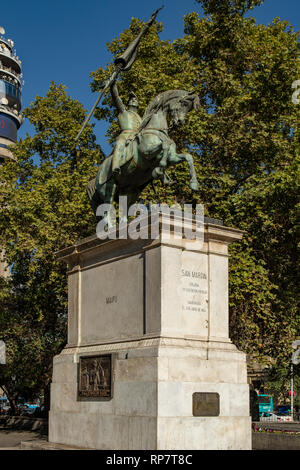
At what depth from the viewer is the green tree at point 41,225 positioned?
24.1 metres

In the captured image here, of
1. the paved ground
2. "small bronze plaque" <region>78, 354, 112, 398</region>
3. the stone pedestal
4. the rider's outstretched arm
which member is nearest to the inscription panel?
the stone pedestal

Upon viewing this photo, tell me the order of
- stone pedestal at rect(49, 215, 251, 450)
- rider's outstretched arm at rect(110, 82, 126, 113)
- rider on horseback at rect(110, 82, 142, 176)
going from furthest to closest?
rider's outstretched arm at rect(110, 82, 126, 113)
rider on horseback at rect(110, 82, 142, 176)
stone pedestal at rect(49, 215, 251, 450)

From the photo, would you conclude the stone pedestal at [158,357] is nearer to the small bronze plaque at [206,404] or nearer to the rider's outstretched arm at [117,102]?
the small bronze plaque at [206,404]

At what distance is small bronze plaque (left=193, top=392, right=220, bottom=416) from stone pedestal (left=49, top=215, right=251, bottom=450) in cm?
2

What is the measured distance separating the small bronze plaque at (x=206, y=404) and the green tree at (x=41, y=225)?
40.9ft

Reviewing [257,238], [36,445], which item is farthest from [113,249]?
[257,238]

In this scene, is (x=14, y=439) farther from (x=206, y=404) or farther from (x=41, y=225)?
(x=206, y=404)

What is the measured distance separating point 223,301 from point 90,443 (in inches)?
149

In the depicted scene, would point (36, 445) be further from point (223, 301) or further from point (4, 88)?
point (4, 88)

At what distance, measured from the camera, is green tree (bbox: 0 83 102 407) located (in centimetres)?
2408

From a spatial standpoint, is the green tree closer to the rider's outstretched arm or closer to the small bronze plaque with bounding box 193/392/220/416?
the rider's outstretched arm

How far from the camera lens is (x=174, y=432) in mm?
10484

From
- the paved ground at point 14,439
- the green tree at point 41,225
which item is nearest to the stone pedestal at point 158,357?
the paved ground at point 14,439

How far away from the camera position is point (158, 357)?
419 inches
